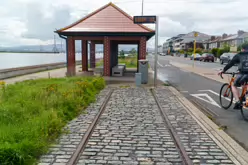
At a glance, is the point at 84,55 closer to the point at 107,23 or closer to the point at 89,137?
the point at 107,23

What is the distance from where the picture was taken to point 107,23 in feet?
52.7

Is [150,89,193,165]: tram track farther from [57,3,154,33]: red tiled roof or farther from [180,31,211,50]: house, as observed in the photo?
[180,31,211,50]: house

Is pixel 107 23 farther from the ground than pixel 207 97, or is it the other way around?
pixel 107 23

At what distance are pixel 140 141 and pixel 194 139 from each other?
3.87 feet

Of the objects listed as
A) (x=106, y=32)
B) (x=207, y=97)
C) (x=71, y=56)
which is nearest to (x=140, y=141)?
(x=207, y=97)

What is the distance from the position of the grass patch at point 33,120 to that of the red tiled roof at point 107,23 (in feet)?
26.6

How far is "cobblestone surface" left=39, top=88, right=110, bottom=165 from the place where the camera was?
11.9 feet

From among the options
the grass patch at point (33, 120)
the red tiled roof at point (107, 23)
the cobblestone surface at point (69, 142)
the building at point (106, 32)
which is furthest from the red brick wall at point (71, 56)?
the cobblestone surface at point (69, 142)

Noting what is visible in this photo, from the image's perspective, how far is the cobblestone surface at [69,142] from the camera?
3627mm

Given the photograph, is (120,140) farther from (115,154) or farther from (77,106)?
(77,106)

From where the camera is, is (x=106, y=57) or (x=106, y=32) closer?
(x=106, y=32)

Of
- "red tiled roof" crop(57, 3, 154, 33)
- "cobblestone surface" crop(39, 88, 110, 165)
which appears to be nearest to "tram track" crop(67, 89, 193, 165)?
"cobblestone surface" crop(39, 88, 110, 165)

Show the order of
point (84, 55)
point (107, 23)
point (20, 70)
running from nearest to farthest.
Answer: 1. point (107, 23)
2. point (20, 70)
3. point (84, 55)

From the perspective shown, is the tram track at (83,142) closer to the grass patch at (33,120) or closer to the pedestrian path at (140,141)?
the pedestrian path at (140,141)
